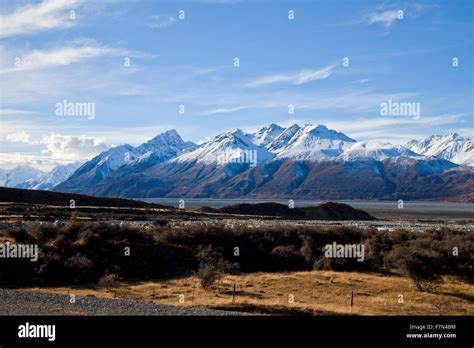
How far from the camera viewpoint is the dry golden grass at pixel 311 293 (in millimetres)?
27297

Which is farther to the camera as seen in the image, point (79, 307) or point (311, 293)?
point (311, 293)

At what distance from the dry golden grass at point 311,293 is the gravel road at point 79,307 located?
11.7 feet

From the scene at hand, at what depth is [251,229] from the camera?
175 feet

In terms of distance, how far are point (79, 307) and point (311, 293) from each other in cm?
1655

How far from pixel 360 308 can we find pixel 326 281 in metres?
10.5

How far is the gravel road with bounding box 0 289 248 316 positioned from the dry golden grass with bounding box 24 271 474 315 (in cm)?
358

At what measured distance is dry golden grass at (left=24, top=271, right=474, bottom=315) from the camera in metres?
27.3

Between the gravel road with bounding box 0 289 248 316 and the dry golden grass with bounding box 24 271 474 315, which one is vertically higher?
the gravel road with bounding box 0 289 248 316

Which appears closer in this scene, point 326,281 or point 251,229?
point 326,281

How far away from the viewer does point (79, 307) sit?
22281 millimetres

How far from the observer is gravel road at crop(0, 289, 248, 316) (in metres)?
20.8

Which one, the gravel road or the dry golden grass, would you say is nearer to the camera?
the gravel road
